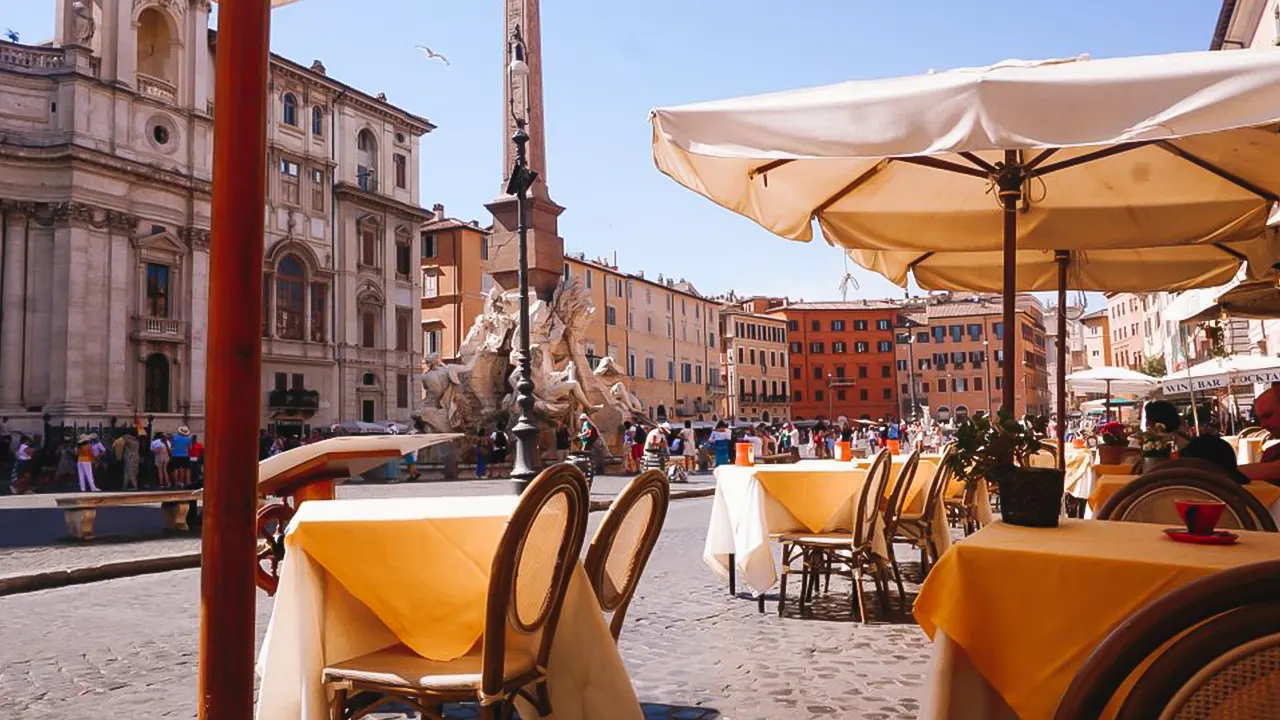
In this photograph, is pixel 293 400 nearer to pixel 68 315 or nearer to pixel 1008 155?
pixel 68 315

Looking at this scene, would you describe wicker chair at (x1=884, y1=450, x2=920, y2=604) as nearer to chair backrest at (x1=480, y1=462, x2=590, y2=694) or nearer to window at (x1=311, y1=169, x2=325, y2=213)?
chair backrest at (x1=480, y1=462, x2=590, y2=694)

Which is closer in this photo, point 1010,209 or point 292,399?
point 1010,209

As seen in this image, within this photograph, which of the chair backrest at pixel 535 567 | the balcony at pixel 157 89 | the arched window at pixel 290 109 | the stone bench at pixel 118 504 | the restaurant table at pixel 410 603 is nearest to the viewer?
the chair backrest at pixel 535 567

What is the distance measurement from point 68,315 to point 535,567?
3497 centimetres

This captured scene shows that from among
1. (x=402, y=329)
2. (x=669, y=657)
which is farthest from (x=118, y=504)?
(x=402, y=329)

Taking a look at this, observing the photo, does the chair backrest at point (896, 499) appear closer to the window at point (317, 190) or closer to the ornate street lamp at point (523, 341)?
the ornate street lamp at point (523, 341)

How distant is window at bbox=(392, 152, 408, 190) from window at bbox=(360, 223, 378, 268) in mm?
3293

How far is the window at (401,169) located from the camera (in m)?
46.6

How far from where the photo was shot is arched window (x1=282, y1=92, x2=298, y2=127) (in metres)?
40.6

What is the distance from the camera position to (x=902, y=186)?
220 inches

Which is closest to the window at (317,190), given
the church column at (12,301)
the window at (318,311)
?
the window at (318,311)

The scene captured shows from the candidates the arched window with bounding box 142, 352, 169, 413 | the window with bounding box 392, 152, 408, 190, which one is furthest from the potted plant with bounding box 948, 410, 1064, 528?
the window with bounding box 392, 152, 408, 190

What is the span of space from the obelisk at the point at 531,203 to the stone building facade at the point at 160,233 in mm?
13241

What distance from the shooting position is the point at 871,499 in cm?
533
